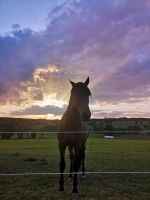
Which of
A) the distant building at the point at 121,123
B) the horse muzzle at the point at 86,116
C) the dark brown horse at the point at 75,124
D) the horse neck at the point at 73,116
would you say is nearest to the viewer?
the horse muzzle at the point at 86,116

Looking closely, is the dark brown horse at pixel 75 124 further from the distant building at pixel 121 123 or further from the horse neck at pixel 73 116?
the distant building at pixel 121 123

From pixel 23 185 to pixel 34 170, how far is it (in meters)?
2.53

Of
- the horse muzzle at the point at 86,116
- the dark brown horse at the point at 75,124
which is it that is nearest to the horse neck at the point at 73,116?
the dark brown horse at the point at 75,124

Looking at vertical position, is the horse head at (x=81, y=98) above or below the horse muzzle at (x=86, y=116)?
above

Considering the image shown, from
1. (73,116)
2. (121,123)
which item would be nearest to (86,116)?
(73,116)

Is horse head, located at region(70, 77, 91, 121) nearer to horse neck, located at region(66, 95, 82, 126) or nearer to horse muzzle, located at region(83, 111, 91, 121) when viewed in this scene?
horse muzzle, located at region(83, 111, 91, 121)

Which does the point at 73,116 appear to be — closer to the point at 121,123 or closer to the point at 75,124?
the point at 75,124

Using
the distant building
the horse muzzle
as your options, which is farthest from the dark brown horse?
the distant building

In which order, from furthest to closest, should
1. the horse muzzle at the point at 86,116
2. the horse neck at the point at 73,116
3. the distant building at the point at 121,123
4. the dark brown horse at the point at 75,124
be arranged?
the distant building at the point at 121,123
the horse neck at the point at 73,116
the dark brown horse at the point at 75,124
the horse muzzle at the point at 86,116

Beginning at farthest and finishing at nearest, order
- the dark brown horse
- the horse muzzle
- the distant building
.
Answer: the distant building → the dark brown horse → the horse muzzle

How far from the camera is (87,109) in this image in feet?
24.5

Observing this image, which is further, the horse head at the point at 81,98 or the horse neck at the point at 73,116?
the horse neck at the point at 73,116

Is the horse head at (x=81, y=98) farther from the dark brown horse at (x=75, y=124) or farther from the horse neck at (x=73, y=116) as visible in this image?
the horse neck at (x=73, y=116)

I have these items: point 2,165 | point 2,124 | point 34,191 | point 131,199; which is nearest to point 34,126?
point 2,124
